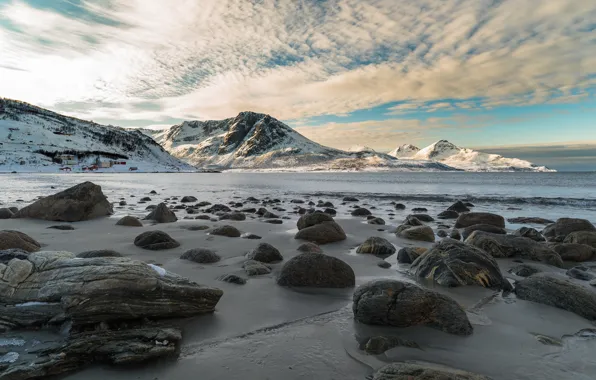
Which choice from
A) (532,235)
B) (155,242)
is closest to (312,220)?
(155,242)

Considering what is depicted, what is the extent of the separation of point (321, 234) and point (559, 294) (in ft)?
19.3

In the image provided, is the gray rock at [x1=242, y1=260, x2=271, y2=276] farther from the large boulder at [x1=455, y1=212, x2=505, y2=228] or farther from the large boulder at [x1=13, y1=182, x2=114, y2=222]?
the large boulder at [x1=13, y1=182, x2=114, y2=222]

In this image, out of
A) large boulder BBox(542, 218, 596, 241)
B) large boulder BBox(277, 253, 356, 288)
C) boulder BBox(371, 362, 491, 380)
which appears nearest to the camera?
boulder BBox(371, 362, 491, 380)

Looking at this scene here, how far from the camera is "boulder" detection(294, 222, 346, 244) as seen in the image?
1004 centimetres

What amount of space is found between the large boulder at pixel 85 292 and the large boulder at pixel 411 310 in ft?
8.00

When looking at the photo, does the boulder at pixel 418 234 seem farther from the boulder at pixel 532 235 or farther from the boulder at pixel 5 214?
the boulder at pixel 5 214

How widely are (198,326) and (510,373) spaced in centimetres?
360

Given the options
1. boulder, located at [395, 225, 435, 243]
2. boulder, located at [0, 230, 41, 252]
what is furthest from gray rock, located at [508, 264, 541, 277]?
boulder, located at [0, 230, 41, 252]

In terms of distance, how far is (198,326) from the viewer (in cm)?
437

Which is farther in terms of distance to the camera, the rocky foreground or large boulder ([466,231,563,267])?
large boulder ([466,231,563,267])

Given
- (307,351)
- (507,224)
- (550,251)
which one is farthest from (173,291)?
(507,224)

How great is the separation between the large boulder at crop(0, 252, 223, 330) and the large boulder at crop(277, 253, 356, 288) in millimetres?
1975

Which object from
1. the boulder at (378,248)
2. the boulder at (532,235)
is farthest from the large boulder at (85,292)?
the boulder at (532,235)

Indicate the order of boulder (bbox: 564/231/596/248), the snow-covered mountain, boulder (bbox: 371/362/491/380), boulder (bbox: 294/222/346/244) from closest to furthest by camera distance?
boulder (bbox: 371/362/491/380)
boulder (bbox: 564/231/596/248)
boulder (bbox: 294/222/346/244)
the snow-covered mountain
